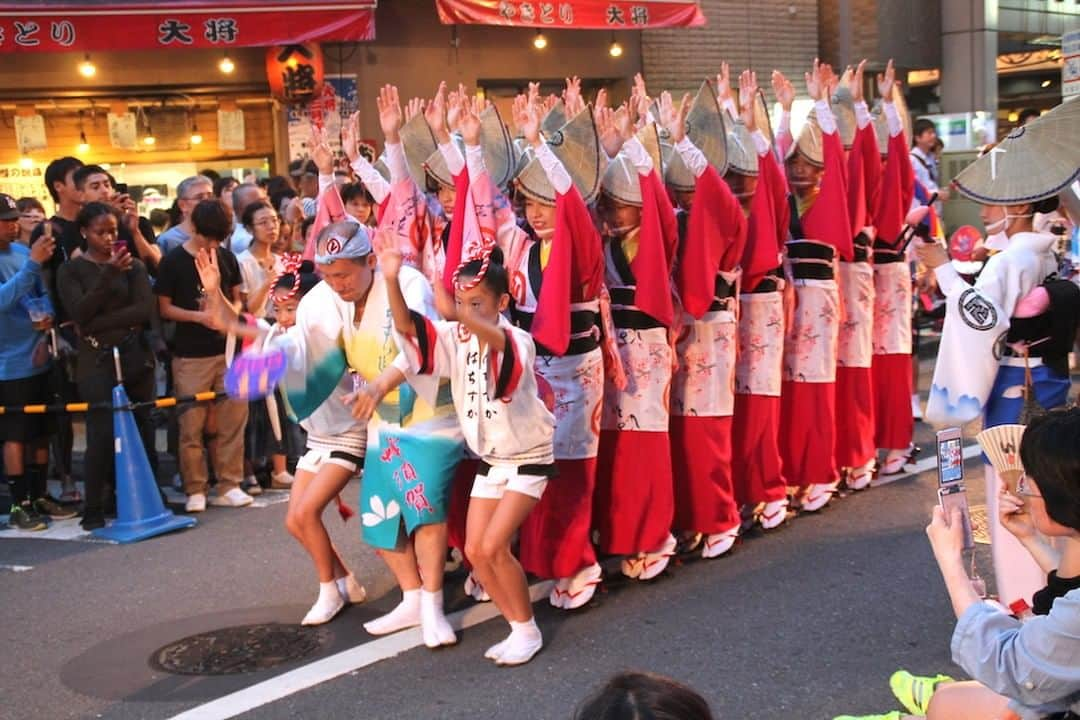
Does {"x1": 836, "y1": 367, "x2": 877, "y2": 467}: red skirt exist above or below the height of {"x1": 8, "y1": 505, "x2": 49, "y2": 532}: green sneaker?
above

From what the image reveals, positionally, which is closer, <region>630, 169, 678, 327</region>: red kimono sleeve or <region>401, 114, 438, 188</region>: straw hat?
<region>630, 169, 678, 327</region>: red kimono sleeve

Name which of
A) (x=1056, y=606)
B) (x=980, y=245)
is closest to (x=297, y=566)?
(x=980, y=245)

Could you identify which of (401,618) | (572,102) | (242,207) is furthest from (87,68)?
(401,618)

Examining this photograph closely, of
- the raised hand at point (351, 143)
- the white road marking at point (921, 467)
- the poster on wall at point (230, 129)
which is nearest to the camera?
the raised hand at point (351, 143)

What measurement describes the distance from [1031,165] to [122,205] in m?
5.58

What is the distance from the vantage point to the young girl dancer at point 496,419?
15.2 ft

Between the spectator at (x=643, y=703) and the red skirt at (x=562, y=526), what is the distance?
11.0 feet

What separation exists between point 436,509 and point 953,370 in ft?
6.71

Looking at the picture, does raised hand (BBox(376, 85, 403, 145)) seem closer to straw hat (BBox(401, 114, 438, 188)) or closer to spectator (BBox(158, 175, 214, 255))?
straw hat (BBox(401, 114, 438, 188))

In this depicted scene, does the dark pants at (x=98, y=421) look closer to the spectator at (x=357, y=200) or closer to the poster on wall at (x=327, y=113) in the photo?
the spectator at (x=357, y=200)

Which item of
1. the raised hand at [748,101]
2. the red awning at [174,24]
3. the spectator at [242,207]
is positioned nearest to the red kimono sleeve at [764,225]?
→ the raised hand at [748,101]

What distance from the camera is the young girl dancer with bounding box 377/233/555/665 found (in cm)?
464

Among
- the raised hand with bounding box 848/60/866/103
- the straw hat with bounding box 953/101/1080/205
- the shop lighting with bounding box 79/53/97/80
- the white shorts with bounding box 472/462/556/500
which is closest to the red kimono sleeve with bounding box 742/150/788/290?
the raised hand with bounding box 848/60/866/103

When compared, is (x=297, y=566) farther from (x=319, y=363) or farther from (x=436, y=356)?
(x=436, y=356)
